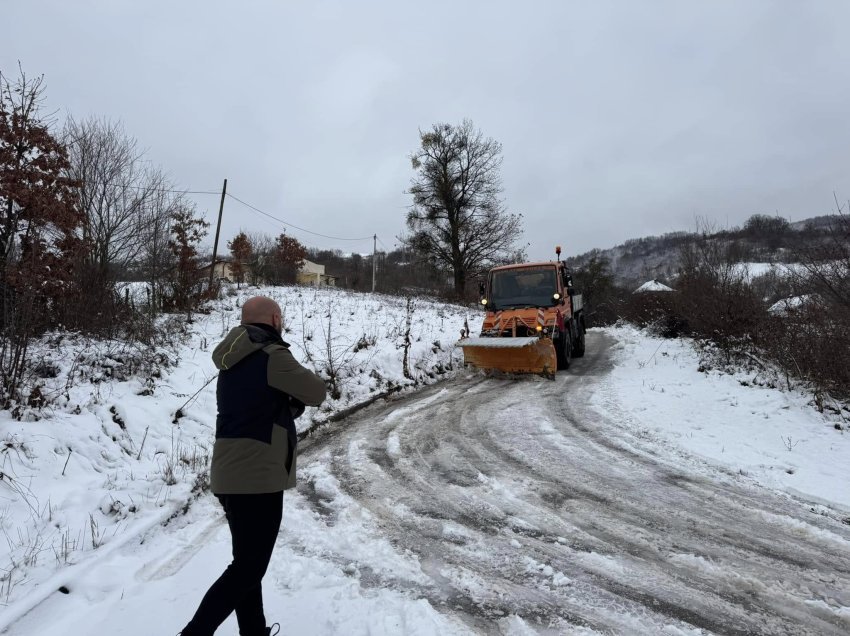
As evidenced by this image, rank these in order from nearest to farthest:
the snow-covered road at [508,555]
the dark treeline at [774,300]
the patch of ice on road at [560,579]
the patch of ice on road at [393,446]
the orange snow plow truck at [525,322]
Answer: the snow-covered road at [508,555]
the patch of ice on road at [560,579]
the patch of ice on road at [393,446]
the dark treeline at [774,300]
the orange snow plow truck at [525,322]

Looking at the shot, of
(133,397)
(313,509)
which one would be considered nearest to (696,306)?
(313,509)

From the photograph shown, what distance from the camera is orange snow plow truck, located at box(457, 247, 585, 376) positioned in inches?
407

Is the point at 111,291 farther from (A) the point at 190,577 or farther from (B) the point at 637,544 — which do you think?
(B) the point at 637,544

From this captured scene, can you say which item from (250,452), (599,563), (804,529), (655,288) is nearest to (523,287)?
(804,529)

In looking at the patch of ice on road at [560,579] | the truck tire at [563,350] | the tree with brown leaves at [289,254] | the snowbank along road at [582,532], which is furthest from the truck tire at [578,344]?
the tree with brown leaves at [289,254]

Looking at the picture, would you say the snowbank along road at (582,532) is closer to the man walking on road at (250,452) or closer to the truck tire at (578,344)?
the man walking on road at (250,452)

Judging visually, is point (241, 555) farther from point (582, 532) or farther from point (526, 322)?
point (526, 322)

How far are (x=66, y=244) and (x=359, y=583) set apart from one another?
7944mm

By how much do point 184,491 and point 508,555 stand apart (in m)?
3.14

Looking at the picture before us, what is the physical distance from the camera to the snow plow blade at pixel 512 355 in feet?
33.4

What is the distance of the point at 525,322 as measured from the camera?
10.7 meters

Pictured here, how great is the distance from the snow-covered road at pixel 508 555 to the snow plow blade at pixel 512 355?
4.54 metres

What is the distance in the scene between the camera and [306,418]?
7.21 m

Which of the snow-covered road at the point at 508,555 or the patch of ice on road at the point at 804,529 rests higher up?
the snow-covered road at the point at 508,555
